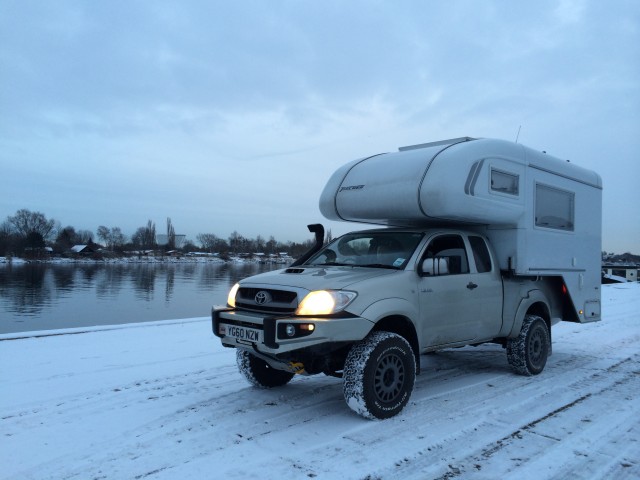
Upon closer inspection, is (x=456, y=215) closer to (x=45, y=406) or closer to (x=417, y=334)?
(x=417, y=334)

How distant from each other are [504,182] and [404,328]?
2.52 meters

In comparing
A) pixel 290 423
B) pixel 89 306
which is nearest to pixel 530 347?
pixel 290 423

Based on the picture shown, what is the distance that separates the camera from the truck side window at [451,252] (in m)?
6.05

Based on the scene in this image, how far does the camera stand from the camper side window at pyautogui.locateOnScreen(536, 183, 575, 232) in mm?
7259

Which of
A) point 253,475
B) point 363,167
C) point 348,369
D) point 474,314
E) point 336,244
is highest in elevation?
point 363,167

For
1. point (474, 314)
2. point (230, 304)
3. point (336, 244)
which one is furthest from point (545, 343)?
point (230, 304)

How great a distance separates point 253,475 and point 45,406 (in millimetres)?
2708

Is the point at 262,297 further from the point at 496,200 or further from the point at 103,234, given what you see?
the point at 103,234

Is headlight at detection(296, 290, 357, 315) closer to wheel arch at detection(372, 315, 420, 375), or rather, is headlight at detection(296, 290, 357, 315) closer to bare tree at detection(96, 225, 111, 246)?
wheel arch at detection(372, 315, 420, 375)

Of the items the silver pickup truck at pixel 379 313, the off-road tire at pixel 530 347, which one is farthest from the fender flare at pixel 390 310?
the off-road tire at pixel 530 347

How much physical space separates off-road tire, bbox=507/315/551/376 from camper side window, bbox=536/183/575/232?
1.41 metres

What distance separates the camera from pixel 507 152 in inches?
263

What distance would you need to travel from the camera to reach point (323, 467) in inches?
153

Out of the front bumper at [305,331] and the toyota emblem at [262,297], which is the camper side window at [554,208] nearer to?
the front bumper at [305,331]
